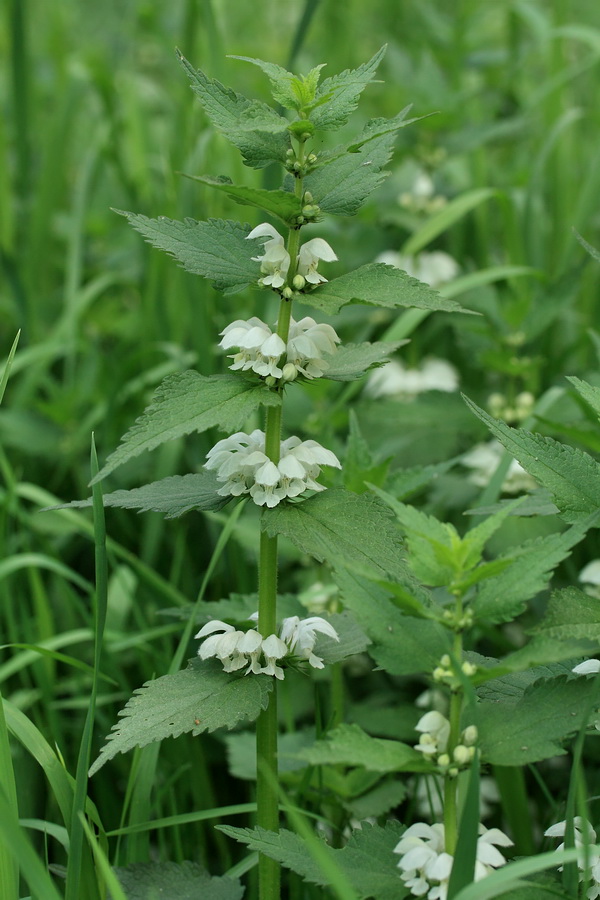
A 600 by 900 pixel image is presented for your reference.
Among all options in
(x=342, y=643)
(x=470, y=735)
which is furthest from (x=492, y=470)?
(x=470, y=735)

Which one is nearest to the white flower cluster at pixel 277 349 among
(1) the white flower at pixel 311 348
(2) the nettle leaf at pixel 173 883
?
(1) the white flower at pixel 311 348

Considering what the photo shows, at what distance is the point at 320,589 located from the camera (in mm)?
1771

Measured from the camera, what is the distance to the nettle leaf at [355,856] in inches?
38.3

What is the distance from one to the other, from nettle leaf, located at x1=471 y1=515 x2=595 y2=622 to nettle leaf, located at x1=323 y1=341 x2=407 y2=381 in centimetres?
26

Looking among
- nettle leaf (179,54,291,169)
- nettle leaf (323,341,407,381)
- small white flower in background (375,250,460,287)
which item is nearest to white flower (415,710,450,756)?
nettle leaf (323,341,407,381)

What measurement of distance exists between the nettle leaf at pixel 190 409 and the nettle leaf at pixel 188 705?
26cm

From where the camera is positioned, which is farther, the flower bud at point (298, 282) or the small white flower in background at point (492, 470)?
the small white flower in background at point (492, 470)

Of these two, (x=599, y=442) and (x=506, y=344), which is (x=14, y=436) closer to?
(x=506, y=344)

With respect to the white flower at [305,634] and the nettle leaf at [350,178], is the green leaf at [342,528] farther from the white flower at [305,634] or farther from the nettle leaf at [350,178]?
the nettle leaf at [350,178]

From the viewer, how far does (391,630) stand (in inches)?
38.5

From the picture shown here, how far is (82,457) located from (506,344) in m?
1.14

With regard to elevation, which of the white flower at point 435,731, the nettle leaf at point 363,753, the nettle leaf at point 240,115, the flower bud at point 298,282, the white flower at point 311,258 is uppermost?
the nettle leaf at point 240,115

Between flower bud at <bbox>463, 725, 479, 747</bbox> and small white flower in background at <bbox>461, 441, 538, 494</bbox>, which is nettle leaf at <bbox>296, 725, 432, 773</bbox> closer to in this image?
flower bud at <bbox>463, 725, 479, 747</bbox>

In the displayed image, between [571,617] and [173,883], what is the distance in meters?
0.58
